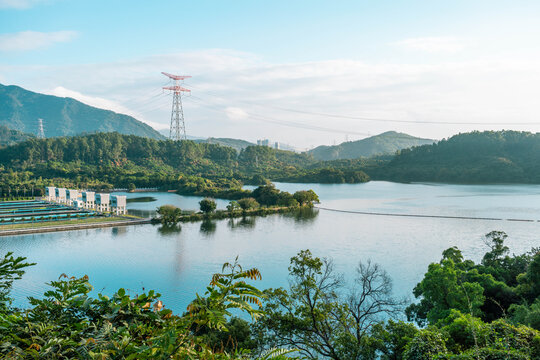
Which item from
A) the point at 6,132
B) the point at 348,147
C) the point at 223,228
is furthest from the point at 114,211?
the point at 348,147

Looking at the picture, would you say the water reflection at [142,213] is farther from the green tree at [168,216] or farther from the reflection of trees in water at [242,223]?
the reflection of trees in water at [242,223]

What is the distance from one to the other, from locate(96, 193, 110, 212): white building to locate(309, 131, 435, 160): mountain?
64797mm

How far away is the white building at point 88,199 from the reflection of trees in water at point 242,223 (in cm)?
831

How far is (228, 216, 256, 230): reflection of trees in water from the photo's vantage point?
57.6ft

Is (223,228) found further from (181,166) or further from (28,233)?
(181,166)

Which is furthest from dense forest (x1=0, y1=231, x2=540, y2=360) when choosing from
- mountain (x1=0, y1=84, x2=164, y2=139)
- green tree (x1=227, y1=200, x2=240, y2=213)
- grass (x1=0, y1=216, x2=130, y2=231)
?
mountain (x1=0, y1=84, x2=164, y2=139)

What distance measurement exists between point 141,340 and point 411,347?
2995mm

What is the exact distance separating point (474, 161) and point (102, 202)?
34.4m

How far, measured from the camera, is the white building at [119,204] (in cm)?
1983

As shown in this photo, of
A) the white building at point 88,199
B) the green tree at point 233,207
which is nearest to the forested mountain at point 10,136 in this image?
the white building at point 88,199

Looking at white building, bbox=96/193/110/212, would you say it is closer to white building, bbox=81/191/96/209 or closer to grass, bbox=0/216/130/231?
white building, bbox=81/191/96/209

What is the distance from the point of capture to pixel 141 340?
4.01ft

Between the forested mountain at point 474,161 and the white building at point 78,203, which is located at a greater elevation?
the forested mountain at point 474,161

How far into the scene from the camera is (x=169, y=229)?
1694cm
